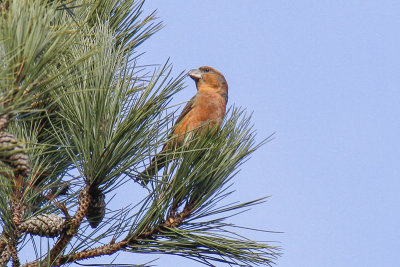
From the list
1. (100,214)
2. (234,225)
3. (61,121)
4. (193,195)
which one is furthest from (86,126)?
(234,225)

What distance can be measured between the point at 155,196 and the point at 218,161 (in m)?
0.31

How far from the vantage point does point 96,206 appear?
2.19 m

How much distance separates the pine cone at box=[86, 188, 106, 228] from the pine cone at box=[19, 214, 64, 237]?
12 cm

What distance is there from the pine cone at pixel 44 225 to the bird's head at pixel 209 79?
129 inches

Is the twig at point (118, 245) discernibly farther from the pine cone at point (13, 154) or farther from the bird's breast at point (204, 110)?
the bird's breast at point (204, 110)

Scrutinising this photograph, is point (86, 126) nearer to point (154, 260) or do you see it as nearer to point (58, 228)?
point (58, 228)

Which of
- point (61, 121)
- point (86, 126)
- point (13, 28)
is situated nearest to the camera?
point (13, 28)

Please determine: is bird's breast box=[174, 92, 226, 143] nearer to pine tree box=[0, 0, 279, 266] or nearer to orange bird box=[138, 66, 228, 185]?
orange bird box=[138, 66, 228, 185]

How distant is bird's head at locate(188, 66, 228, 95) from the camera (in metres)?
5.45

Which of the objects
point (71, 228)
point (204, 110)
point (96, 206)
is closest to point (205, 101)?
point (204, 110)

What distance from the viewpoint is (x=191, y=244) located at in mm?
2227

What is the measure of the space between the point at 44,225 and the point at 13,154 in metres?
0.71

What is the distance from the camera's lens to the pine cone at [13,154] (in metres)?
1.49

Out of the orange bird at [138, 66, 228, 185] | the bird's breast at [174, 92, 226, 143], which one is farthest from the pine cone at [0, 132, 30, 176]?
the bird's breast at [174, 92, 226, 143]
